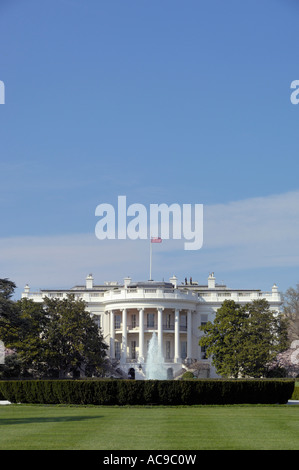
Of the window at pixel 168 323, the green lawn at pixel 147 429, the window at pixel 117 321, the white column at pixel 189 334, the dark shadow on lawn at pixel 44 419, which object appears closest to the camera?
the green lawn at pixel 147 429

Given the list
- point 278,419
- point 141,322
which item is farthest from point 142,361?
point 278,419

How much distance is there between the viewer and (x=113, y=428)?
2520 centimetres

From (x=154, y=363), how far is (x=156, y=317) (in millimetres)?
8149

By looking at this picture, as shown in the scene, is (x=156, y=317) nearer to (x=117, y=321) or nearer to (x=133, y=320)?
(x=133, y=320)

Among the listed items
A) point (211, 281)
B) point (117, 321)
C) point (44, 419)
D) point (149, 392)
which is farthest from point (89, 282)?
point (44, 419)

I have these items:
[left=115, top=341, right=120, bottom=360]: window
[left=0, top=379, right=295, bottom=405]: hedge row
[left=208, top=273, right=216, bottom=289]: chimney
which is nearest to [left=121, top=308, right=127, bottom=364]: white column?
[left=115, top=341, right=120, bottom=360]: window

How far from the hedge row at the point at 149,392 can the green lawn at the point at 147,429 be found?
2.19 m

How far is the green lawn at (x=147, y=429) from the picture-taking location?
20.7 meters

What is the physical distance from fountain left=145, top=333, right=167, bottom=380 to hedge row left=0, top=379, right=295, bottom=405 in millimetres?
43676

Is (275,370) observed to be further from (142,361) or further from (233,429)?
(233,429)

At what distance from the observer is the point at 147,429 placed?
24859mm

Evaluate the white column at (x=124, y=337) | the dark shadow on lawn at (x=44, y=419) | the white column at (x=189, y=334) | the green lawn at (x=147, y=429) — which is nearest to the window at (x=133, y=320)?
the white column at (x=124, y=337)

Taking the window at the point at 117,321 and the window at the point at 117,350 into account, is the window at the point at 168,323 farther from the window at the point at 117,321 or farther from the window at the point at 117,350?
the window at the point at 117,350

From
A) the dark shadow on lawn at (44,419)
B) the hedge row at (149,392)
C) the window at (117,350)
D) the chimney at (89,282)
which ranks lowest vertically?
the dark shadow on lawn at (44,419)
